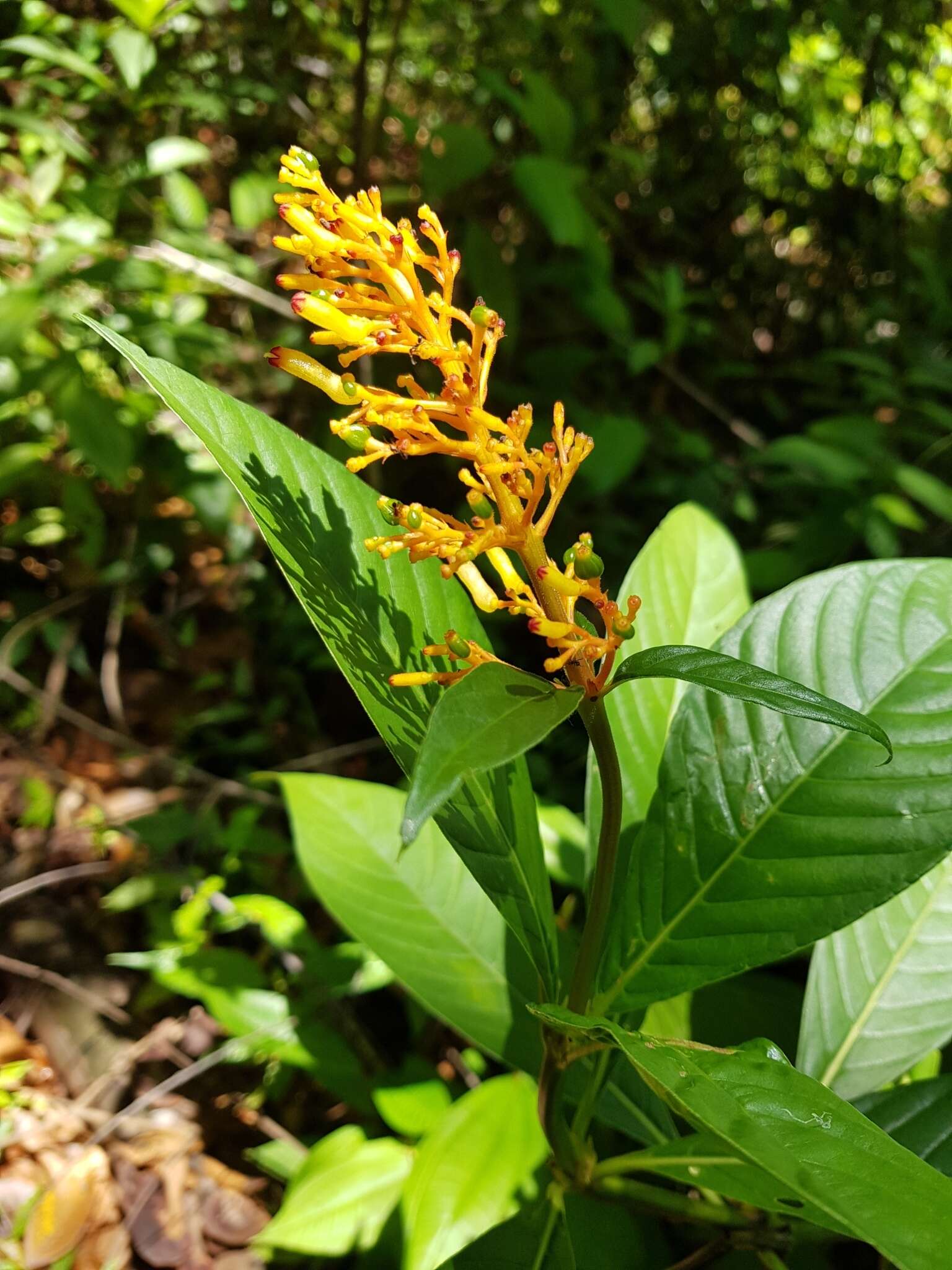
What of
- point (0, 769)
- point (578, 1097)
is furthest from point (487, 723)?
point (0, 769)

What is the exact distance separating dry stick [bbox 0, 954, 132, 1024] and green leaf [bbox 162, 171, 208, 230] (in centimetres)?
156

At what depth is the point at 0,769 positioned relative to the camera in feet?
6.05

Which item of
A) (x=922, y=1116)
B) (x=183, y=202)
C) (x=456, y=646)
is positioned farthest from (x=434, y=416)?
(x=183, y=202)

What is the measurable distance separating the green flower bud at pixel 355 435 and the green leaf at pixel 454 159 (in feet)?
4.70

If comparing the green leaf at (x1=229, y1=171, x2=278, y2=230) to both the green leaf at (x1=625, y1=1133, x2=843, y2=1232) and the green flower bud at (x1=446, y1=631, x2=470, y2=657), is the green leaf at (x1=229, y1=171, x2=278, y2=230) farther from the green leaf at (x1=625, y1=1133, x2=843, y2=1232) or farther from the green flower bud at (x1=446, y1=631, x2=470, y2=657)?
the green leaf at (x1=625, y1=1133, x2=843, y2=1232)

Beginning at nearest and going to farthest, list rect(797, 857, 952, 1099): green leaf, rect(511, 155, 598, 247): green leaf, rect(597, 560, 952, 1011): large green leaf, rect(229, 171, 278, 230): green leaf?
rect(597, 560, 952, 1011): large green leaf, rect(797, 857, 952, 1099): green leaf, rect(511, 155, 598, 247): green leaf, rect(229, 171, 278, 230): green leaf

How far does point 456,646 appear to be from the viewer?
0.60 metres

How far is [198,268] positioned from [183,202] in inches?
9.5

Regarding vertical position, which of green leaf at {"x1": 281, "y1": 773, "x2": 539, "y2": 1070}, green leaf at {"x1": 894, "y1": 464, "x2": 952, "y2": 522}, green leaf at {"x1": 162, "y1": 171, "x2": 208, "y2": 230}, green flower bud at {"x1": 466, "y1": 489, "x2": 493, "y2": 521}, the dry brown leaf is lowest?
the dry brown leaf

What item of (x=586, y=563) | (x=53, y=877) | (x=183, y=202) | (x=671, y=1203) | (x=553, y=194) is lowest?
(x=53, y=877)

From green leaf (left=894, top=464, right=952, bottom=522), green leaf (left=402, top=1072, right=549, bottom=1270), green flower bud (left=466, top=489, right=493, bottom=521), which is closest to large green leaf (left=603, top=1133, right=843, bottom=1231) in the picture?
green leaf (left=402, top=1072, right=549, bottom=1270)

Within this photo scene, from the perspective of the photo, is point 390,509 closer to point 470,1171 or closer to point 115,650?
point 470,1171

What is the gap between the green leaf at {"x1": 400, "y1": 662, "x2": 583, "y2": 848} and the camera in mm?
438

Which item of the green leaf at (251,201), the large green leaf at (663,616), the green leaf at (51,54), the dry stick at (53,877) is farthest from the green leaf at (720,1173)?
the green leaf at (251,201)
